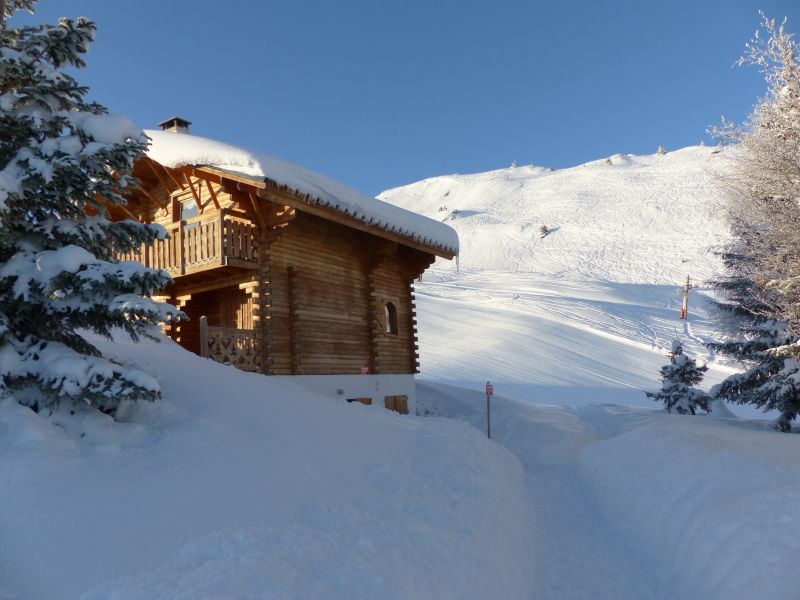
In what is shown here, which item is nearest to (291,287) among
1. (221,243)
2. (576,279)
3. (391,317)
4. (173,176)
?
(221,243)

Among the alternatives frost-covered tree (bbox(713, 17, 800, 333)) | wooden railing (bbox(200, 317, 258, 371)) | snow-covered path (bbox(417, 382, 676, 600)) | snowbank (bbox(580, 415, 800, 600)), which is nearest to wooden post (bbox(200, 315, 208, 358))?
wooden railing (bbox(200, 317, 258, 371))

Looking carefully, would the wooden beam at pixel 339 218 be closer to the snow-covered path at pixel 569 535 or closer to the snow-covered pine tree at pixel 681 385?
the snow-covered path at pixel 569 535

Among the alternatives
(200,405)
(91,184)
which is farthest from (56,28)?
(200,405)

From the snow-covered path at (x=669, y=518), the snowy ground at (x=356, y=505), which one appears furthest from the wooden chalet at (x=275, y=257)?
the snow-covered path at (x=669, y=518)

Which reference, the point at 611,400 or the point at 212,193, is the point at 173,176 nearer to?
the point at 212,193

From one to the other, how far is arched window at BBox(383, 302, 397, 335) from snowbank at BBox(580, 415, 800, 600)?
8.72 m

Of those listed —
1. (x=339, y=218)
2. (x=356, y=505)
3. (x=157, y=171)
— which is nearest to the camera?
(x=356, y=505)

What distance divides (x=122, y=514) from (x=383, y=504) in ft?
8.94

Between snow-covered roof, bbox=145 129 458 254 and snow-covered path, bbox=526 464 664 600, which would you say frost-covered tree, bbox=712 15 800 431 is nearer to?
snow-covered path, bbox=526 464 664 600

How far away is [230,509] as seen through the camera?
198 inches

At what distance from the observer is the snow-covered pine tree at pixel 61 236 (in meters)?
5.57

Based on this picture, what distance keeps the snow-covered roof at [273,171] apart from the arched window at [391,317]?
145 inches

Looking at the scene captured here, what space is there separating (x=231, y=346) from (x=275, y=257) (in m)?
2.75

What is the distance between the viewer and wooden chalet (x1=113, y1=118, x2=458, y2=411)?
43.7 ft
